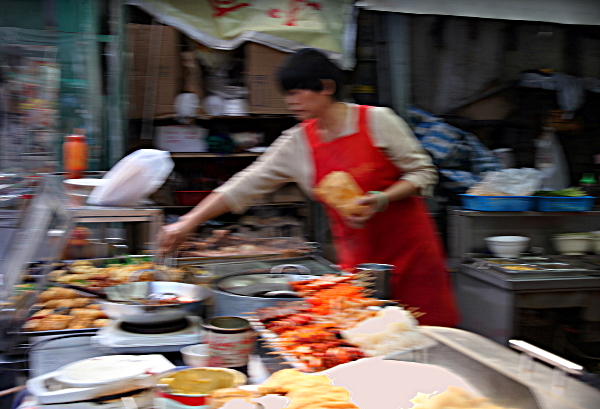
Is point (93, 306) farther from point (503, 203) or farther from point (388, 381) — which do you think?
point (503, 203)

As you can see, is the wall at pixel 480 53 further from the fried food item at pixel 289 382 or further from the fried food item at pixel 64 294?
the fried food item at pixel 289 382

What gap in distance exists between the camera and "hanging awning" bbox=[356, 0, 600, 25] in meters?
4.44

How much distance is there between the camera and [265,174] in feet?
8.00

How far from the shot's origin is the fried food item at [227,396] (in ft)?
2.72

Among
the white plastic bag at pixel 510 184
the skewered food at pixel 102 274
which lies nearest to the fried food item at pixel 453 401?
the skewered food at pixel 102 274

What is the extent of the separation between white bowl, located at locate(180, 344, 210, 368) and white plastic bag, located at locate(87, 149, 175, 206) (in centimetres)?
149

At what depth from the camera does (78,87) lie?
3.90 metres

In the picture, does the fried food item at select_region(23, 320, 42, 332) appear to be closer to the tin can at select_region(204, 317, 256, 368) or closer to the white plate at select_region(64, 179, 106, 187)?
the tin can at select_region(204, 317, 256, 368)

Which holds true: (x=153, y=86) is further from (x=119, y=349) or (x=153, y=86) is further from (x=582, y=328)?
A: (x=582, y=328)

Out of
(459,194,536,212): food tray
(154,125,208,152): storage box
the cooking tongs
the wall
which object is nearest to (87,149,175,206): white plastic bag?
the cooking tongs

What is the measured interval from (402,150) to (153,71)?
103 inches

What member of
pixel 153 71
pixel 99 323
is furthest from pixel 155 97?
pixel 99 323

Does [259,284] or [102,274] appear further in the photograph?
[102,274]

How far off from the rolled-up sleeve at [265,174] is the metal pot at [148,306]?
82 cm
